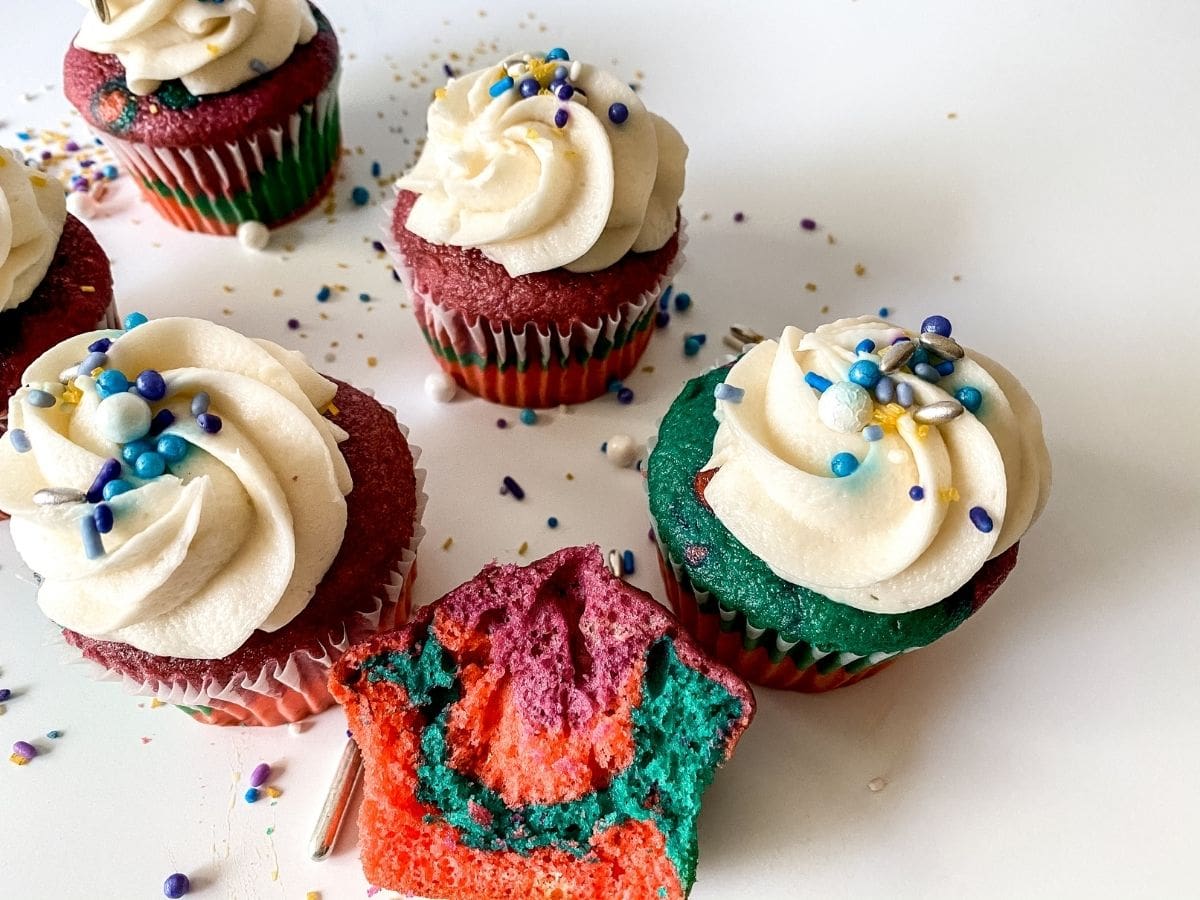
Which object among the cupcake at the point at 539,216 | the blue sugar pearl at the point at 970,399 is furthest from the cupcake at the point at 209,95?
the blue sugar pearl at the point at 970,399

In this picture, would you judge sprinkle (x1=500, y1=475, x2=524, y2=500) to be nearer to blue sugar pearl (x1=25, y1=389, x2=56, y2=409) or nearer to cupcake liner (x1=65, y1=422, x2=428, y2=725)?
cupcake liner (x1=65, y1=422, x2=428, y2=725)

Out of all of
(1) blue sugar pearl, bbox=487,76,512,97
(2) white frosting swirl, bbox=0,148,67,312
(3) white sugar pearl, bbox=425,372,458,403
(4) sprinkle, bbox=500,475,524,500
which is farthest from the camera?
(3) white sugar pearl, bbox=425,372,458,403

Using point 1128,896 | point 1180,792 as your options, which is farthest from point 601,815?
point 1180,792

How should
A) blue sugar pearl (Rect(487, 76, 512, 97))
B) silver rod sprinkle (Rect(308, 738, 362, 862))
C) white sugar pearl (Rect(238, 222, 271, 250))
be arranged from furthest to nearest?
white sugar pearl (Rect(238, 222, 271, 250)) → blue sugar pearl (Rect(487, 76, 512, 97)) → silver rod sprinkle (Rect(308, 738, 362, 862))

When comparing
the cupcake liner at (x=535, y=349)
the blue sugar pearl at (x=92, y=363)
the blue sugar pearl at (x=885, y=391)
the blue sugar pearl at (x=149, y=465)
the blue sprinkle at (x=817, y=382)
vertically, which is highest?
the blue sugar pearl at (x=885, y=391)

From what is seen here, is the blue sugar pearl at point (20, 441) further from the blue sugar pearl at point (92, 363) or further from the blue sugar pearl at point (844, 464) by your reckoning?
the blue sugar pearl at point (844, 464)

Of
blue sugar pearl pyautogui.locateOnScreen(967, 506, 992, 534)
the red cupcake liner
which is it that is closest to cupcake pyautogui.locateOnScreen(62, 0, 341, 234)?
the red cupcake liner
